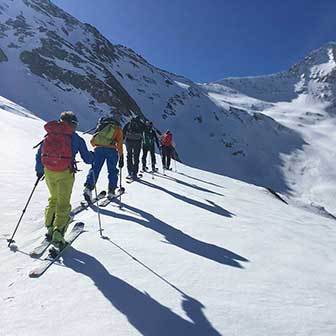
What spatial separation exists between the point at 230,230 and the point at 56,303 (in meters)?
5.76

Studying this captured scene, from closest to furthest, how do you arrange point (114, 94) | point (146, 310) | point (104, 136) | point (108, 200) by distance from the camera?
point (146, 310)
point (104, 136)
point (108, 200)
point (114, 94)

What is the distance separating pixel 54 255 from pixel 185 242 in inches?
103

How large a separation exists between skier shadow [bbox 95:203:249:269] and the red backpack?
2483 millimetres

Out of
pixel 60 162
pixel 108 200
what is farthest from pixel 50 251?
pixel 108 200

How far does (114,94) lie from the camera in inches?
3312

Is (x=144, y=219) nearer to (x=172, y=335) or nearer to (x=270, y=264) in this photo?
(x=270, y=264)

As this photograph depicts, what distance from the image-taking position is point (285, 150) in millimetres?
133625

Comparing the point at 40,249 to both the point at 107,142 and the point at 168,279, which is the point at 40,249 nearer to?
the point at 168,279

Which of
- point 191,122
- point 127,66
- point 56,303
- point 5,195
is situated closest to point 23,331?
point 56,303

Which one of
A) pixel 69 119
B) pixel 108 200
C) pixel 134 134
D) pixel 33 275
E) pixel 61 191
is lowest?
pixel 33 275

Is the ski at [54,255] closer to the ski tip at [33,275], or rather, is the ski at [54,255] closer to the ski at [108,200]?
the ski tip at [33,275]

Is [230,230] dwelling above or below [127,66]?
below

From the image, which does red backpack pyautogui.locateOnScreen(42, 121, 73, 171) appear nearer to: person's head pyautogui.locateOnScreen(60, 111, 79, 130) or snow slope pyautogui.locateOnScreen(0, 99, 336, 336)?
person's head pyautogui.locateOnScreen(60, 111, 79, 130)

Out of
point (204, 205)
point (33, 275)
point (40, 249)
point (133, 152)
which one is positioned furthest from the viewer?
point (133, 152)
